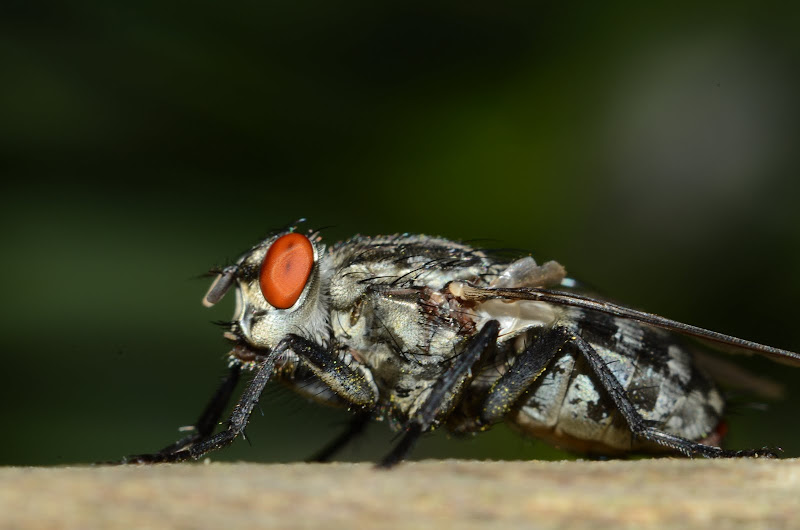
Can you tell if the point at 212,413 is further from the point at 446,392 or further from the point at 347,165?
the point at 347,165

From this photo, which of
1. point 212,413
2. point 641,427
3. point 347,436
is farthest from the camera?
point 347,436

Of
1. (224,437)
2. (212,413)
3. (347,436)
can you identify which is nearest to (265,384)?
(224,437)

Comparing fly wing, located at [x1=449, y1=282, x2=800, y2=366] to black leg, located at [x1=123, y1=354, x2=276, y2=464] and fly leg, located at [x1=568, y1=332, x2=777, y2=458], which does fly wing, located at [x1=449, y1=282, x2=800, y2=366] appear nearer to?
fly leg, located at [x1=568, y1=332, x2=777, y2=458]

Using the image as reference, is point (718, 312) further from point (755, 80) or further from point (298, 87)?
point (298, 87)

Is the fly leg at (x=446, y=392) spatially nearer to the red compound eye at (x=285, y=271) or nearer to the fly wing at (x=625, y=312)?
the fly wing at (x=625, y=312)

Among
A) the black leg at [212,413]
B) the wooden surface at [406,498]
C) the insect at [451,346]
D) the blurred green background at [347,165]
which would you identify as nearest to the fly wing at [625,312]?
the insect at [451,346]

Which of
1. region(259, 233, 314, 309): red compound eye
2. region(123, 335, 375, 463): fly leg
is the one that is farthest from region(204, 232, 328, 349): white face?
region(123, 335, 375, 463): fly leg

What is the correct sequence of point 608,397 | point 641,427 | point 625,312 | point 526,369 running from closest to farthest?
point 625,312 < point 641,427 < point 526,369 < point 608,397
